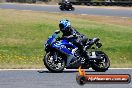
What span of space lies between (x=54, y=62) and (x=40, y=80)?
1.77 m

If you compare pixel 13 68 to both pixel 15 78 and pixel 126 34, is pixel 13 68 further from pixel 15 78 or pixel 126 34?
pixel 126 34

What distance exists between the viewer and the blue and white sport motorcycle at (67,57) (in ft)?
39.2

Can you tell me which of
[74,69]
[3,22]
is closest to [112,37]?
[3,22]

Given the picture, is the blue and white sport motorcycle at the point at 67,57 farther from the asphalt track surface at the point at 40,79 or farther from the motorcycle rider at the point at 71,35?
the asphalt track surface at the point at 40,79

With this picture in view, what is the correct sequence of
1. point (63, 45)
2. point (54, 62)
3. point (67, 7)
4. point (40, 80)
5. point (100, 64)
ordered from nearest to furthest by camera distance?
point (40, 80) < point (54, 62) < point (63, 45) < point (100, 64) < point (67, 7)

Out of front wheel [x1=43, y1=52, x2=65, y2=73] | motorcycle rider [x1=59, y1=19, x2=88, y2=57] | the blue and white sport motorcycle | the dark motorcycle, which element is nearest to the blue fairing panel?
the blue and white sport motorcycle

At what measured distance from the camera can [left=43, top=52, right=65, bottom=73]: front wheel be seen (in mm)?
11844

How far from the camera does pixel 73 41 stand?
12297mm

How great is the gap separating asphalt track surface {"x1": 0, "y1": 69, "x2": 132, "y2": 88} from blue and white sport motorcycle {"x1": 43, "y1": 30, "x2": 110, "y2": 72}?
0.76 ft

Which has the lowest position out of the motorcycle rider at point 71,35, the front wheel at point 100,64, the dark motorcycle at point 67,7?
the dark motorcycle at point 67,7

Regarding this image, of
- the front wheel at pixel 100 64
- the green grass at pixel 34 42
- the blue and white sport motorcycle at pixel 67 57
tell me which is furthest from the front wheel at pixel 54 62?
the green grass at pixel 34 42

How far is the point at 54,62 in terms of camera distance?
11969mm

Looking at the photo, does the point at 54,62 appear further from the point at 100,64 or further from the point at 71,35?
the point at 100,64

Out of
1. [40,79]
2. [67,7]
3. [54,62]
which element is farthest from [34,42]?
[67,7]
